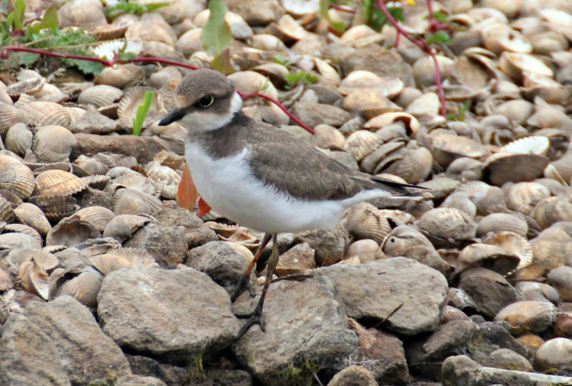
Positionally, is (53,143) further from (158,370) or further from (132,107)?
(158,370)

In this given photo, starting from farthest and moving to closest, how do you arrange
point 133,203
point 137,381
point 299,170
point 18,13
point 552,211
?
1. point 18,13
2. point 552,211
3. point 133,203
4. point 299,170
5. point 137,381

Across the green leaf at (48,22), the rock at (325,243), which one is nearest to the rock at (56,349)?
the rock at (325,243)

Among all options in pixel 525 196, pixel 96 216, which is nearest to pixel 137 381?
pixel 96 216

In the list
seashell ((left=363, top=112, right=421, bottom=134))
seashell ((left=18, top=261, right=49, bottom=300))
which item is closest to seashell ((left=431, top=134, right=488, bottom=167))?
seashell ((left=363, top=112, right=421, bottom=134))

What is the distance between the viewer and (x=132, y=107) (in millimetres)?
6922

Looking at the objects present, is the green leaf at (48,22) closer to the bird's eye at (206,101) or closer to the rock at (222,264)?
the rock at (222,264)

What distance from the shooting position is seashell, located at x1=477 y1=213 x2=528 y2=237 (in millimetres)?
6664

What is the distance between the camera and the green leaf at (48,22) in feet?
23.5

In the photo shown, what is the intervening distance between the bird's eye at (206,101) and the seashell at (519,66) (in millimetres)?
4948

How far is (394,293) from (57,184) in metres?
2.05

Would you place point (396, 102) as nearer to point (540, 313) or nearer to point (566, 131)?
point (566, 131)

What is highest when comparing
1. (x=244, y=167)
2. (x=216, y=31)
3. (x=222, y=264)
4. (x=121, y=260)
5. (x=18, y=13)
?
(x=216, y=31)

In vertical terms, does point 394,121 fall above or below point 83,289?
below

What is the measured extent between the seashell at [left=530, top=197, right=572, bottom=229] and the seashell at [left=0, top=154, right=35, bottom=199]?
3.56m
